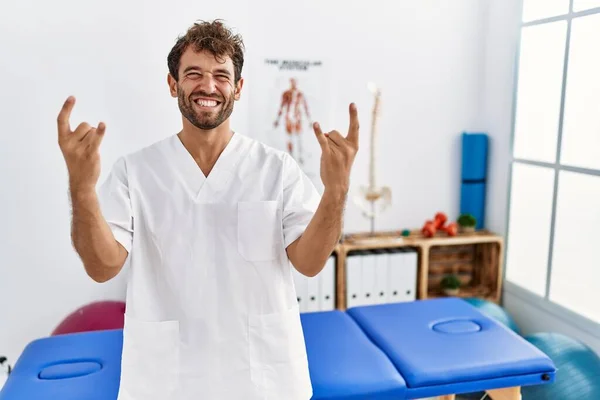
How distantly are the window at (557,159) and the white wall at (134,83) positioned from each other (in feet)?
1.36

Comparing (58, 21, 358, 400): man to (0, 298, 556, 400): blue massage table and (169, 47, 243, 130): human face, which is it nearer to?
(169, 47, 243, 130): human face

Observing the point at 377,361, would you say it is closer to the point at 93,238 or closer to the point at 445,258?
the point at 93,238

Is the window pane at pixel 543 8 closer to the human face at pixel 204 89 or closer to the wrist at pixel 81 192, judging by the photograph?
the human face at pixel 204 89

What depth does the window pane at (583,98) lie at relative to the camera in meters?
2.42

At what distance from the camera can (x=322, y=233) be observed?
47.6 inches

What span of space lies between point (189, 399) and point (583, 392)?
151cm

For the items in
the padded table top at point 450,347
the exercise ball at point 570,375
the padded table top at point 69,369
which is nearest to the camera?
the padded table top at point 69,369

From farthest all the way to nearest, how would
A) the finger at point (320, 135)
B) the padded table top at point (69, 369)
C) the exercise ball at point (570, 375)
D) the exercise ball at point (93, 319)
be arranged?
the exercise ball at point (93, 319)
the exercise ball at point (570, 375)
the padded table top at point (69, 369)
the finger at point (320, 135)

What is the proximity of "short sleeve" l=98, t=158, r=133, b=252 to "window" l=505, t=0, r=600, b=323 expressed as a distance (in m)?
2.04

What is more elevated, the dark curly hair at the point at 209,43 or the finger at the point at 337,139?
the dark curly hair at the point at 209,43

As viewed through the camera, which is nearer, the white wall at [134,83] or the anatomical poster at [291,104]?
the white wall at [134,83]

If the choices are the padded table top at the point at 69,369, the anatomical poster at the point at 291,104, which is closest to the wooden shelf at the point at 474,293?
the anatomical poster at the point at 291,104

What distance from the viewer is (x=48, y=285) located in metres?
2.64

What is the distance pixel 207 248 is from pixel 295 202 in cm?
24
